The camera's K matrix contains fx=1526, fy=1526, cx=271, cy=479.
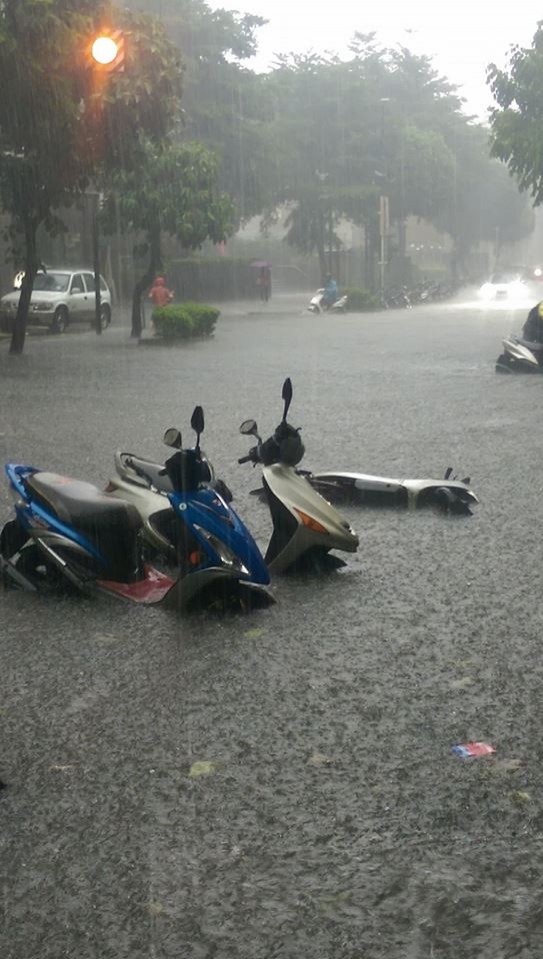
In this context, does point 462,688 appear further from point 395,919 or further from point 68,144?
point 68,144

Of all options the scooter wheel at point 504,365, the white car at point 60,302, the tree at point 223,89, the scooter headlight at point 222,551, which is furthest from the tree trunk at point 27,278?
the tree at point 223,89

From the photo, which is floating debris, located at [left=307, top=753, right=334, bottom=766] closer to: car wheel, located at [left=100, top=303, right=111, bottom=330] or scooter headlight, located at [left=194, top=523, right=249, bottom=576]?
scooter headlight, located at [left=194, top=523, right=249, bottom=576]

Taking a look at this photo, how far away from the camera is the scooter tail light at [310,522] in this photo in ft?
25.4

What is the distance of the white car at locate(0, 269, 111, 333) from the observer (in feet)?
127

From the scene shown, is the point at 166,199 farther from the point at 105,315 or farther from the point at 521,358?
the point at 521,358

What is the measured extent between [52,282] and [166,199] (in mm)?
5156

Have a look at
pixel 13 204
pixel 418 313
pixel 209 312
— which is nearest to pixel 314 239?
pixel 418 313

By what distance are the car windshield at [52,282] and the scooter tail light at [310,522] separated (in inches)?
1309

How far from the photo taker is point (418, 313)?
179 feet

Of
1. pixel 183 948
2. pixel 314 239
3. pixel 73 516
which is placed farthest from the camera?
pixel 314 239

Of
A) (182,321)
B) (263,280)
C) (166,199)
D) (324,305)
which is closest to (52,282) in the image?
(166,199)

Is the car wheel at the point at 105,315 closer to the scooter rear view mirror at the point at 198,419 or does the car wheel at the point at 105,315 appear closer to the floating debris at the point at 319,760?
the scooter rear view mirror at the point at 198,419

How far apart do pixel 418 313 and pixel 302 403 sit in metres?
37.0

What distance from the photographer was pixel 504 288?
75062 mm
